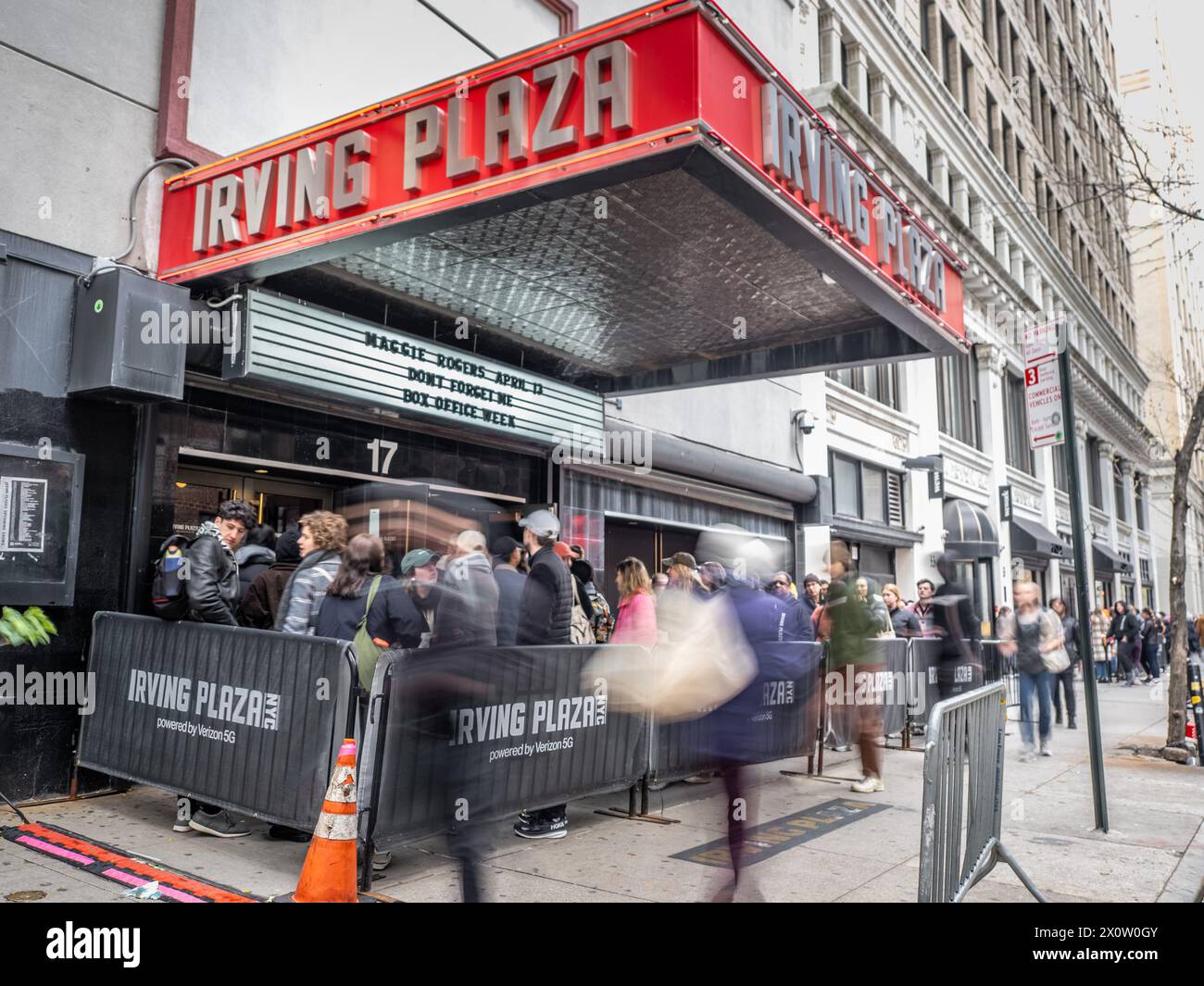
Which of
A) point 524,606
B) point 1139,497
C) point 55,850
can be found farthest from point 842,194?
point 1139,497

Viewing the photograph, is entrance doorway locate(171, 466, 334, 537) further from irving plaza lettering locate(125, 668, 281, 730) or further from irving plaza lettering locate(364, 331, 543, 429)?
irving plaza lettering locate(125, 668, 281, 730)

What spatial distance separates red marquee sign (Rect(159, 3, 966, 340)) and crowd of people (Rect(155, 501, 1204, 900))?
2.10 meters

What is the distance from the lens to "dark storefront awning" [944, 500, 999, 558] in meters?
22.6

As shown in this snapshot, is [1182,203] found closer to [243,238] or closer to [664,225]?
[664,225]

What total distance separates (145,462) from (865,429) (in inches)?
627

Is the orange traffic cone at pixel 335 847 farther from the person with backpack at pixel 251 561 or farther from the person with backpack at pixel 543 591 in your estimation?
the person with backpack at pixel 251 561

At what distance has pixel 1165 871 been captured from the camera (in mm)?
5504

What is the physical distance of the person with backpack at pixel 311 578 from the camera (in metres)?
5.64

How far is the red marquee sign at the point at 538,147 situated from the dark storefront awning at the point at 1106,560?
3483 cm

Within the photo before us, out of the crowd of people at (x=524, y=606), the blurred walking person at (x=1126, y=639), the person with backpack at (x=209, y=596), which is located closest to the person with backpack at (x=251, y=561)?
the crowd of people at (x=524, y=606)

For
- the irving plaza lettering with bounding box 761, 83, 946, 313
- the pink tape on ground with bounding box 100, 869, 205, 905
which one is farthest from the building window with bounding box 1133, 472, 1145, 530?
the pink tape on ground with bounding box 100, 869, 205, 905

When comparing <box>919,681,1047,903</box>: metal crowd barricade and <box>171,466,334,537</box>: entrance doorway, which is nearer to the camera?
<box>919,681,1047,903</box>: metal crowd barricade

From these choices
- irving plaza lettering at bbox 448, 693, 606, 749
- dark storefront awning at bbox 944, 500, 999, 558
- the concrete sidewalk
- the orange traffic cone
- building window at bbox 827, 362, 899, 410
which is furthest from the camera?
dark storefront awning at bbox 944, 500, 999, 558

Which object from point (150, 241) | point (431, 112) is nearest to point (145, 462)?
point (150, 241)
